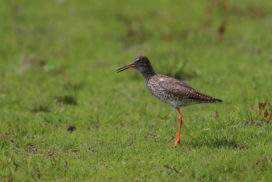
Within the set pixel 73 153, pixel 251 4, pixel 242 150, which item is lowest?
pixel 73 153

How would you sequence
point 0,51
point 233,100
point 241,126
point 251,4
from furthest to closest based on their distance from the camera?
1. point 251,4
2. point 0,51
3. point 233,100
4. point 241,126

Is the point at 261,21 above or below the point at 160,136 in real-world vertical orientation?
above

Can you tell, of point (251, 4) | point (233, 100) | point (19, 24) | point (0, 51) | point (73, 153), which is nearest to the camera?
point (73, 153)

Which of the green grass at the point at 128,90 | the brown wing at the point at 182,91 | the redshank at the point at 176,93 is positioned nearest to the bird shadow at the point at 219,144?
the green grass at the point at 128,90

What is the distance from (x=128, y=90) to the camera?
11.2 metres

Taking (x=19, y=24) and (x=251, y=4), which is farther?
(x=251, y=4)

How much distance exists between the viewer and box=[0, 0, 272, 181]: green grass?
632 cm

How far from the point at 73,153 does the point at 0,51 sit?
28.7 feet

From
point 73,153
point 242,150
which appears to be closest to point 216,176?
point 242,150

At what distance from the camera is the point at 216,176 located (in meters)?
5.78

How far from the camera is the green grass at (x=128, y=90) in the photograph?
632cm

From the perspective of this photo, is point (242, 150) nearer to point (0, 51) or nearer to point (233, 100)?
point (233, 100)

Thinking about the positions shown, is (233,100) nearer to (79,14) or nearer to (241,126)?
(241,126)

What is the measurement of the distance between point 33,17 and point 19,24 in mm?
910
